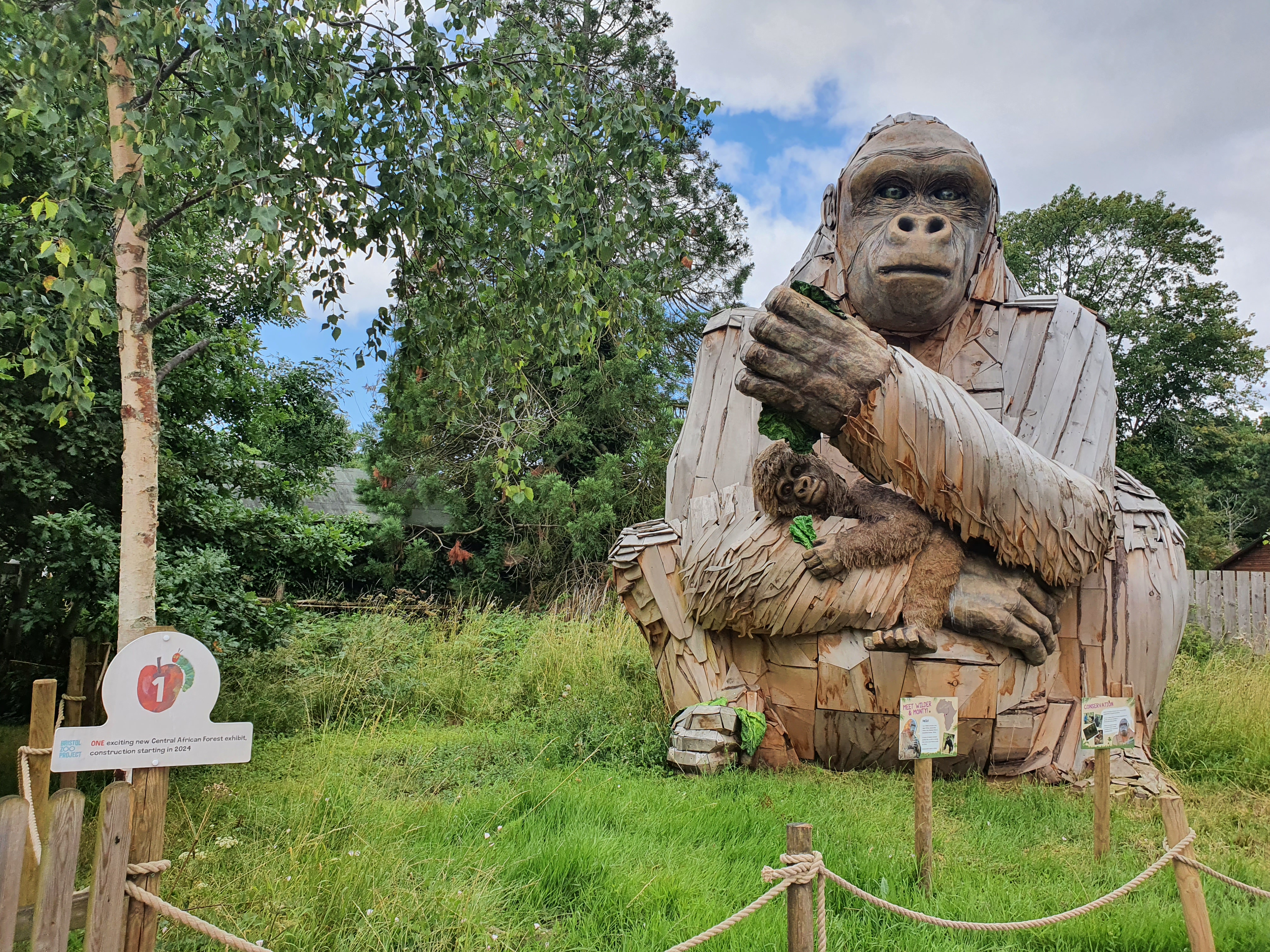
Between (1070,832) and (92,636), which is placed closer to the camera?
(1070,832)

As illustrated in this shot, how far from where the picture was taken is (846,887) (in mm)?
2150

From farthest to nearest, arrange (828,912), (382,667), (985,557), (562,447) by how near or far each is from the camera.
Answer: (562,447), (382,667), (985,557), (828,912)

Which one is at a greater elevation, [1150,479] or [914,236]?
[1150,479]

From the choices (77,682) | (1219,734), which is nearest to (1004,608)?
(1219,734)

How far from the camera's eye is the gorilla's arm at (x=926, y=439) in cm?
290

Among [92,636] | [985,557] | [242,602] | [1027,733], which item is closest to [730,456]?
[985,557]

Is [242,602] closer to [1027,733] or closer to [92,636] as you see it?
[92,636]

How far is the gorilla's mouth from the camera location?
11.8ft

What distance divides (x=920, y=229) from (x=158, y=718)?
316 cm

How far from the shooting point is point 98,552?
4078mm

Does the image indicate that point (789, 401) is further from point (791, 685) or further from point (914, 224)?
point (791, 685)

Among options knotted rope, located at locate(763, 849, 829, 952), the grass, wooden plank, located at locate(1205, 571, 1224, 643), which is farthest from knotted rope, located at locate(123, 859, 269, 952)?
wooden plank, located at locate(1205, 571, 1224, 643)

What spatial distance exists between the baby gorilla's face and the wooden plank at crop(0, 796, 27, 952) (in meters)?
2.68

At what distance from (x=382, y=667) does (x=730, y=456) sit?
13.6 ft
